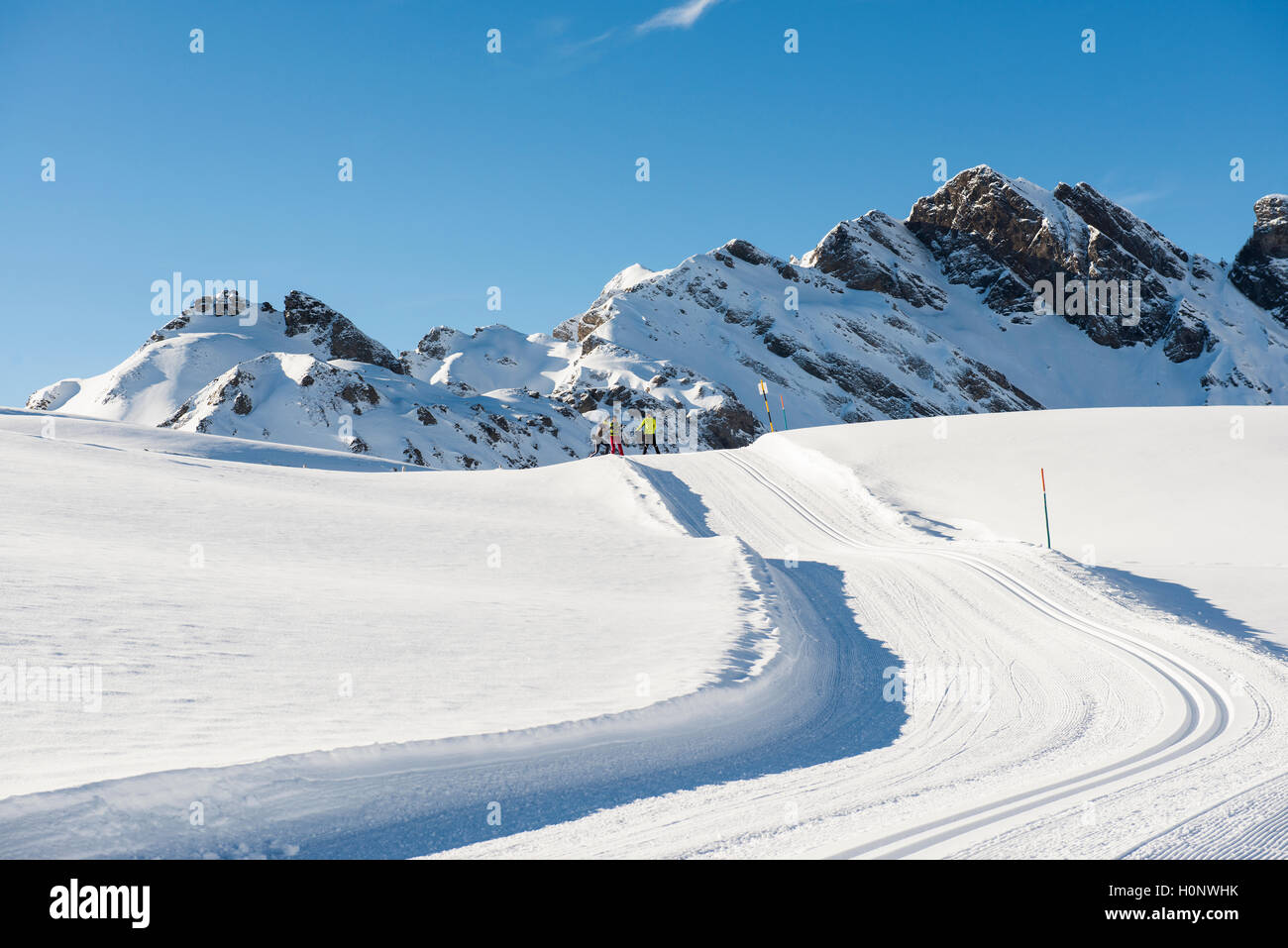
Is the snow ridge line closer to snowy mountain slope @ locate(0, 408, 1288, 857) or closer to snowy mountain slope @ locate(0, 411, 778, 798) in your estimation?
snowy mountain slope @ locate(0, 408, 1288, 857)

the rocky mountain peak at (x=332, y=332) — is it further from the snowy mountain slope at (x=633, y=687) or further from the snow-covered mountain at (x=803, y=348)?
the snowy mountain slope at (x=633, y=687)

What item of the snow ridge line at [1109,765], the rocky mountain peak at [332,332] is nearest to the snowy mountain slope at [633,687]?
the snow ridge line at [1109,765]

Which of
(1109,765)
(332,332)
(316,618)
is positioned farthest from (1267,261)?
(316,618)

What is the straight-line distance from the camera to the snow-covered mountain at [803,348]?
227ft

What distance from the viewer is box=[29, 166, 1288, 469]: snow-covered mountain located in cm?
6912

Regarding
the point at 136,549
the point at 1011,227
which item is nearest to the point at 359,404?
the point at 136,549

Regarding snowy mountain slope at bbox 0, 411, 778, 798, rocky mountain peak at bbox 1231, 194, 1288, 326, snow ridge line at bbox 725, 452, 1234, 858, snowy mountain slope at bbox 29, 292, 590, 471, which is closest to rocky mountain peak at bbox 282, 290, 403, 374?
snowy mountain slope at bbox 29, 292, 590, 471

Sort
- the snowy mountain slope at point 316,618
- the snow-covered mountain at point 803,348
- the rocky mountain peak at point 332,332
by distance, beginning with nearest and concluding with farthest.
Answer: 1. the snowy mountain slope at point 316,618
2. the snow-covered mountain at point 803,348
3. the rocky mountain peak at point 332,332

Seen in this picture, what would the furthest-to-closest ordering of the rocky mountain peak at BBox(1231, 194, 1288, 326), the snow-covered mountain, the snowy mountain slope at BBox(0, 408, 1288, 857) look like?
1. the rocky mountain peak at BBox(1231, 194, 1288, 326)
2. the snow-covered mountain
3. the snowy mountain slope at BBox(0, 408, 1288, 857)

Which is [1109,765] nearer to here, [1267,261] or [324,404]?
[324,404]

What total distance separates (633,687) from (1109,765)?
3768 millimetres

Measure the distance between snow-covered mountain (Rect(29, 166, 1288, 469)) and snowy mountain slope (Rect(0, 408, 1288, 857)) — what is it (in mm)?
48633

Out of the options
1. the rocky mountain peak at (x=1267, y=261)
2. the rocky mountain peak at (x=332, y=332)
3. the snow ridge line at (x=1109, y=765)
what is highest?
the rocky mountain peak at (x=1267, y=261)

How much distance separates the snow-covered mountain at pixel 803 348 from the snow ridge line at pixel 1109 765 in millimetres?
54118
